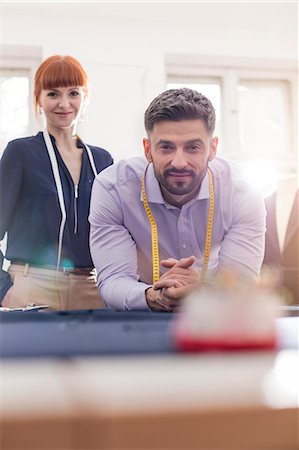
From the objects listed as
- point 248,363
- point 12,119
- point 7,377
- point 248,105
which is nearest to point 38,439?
point 7,377

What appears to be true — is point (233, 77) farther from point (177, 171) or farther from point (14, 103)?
point (177, 171)

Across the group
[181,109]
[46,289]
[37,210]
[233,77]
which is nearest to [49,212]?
[37,210]

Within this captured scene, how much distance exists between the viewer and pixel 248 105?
4.61 m

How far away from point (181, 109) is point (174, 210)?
0.28m

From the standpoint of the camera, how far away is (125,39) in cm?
424

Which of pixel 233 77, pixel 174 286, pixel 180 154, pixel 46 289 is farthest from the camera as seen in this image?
pixel 233 77

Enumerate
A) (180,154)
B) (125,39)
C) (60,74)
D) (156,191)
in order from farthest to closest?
(125,39), (60,74), (156,191), (180,154)

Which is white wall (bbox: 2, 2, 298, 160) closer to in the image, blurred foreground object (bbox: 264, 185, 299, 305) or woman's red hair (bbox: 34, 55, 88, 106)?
blurred foreground object (bbox: 264, 185, 299, 305)

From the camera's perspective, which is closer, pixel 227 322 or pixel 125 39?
pixel 227 322

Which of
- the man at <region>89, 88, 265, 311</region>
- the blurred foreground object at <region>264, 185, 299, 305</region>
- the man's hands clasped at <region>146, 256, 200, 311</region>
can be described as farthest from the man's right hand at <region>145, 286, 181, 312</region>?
the blurred foreground object at <region>264, 185, 299, 305</region>

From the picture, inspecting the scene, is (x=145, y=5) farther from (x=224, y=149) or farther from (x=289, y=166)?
(x=289, y=166)

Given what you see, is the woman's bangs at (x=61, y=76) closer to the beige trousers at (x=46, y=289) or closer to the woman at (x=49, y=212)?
the woman at (x=49, y=212)

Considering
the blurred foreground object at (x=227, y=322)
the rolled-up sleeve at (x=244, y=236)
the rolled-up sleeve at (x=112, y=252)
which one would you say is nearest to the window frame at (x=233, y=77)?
the rolled-up sleeve at (x=244, y=236)

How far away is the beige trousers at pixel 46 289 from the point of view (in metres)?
1.88
